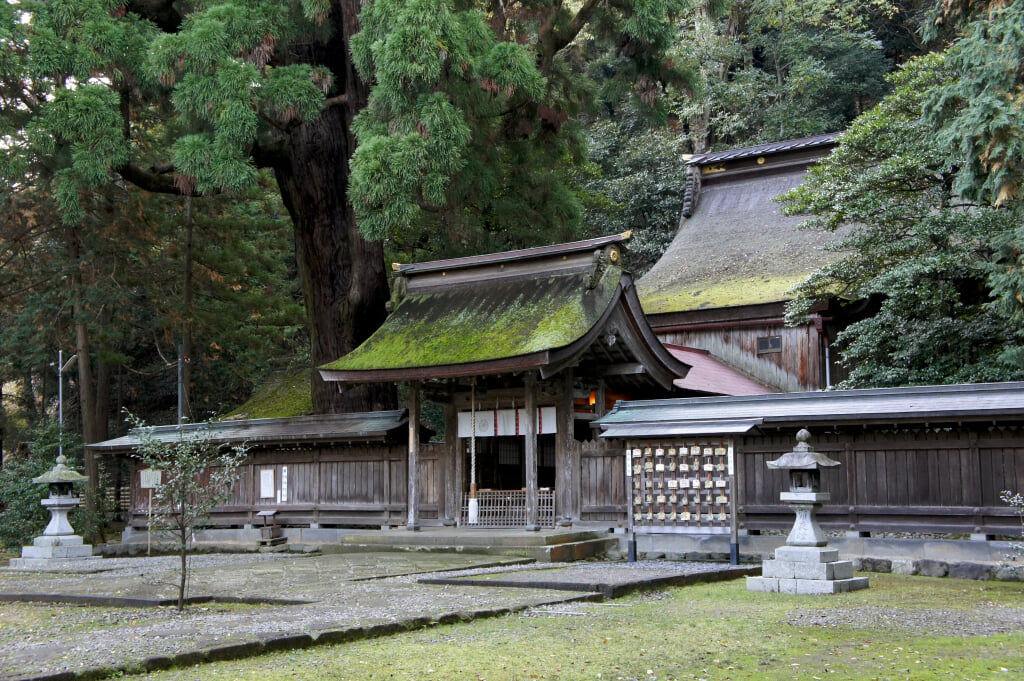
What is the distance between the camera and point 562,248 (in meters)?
17.3

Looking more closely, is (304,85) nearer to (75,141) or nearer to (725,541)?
(75,141)

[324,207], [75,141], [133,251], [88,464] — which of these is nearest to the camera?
[75,141]

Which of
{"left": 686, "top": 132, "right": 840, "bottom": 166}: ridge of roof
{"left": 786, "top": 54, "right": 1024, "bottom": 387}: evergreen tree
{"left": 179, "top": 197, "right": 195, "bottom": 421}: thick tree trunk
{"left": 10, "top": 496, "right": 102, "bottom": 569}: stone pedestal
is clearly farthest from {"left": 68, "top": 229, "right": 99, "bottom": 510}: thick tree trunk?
{"left": 686, "top": 132, "right": 840, "bottom": 166}: ridge of roof

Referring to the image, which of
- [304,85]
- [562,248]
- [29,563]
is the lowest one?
[29,563]

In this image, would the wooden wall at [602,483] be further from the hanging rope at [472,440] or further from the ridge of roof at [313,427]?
the ridge of roof at [313,427]

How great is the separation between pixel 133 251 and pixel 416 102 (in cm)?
1244

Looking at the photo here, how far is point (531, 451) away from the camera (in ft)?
53.7

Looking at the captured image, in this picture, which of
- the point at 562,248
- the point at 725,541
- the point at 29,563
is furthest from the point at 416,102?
the point at 29,563

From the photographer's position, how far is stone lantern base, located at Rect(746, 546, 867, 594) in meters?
10.8

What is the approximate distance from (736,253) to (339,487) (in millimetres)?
13170

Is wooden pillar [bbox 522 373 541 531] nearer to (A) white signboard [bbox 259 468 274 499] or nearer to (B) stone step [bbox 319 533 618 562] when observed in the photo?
(B) stone step [bbox 319 533 618 562]

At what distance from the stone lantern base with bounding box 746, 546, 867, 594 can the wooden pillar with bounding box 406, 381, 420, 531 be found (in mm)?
7602

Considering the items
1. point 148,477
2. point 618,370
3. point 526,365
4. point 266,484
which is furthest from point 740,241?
point 148,477

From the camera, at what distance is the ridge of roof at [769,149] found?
28203mm
